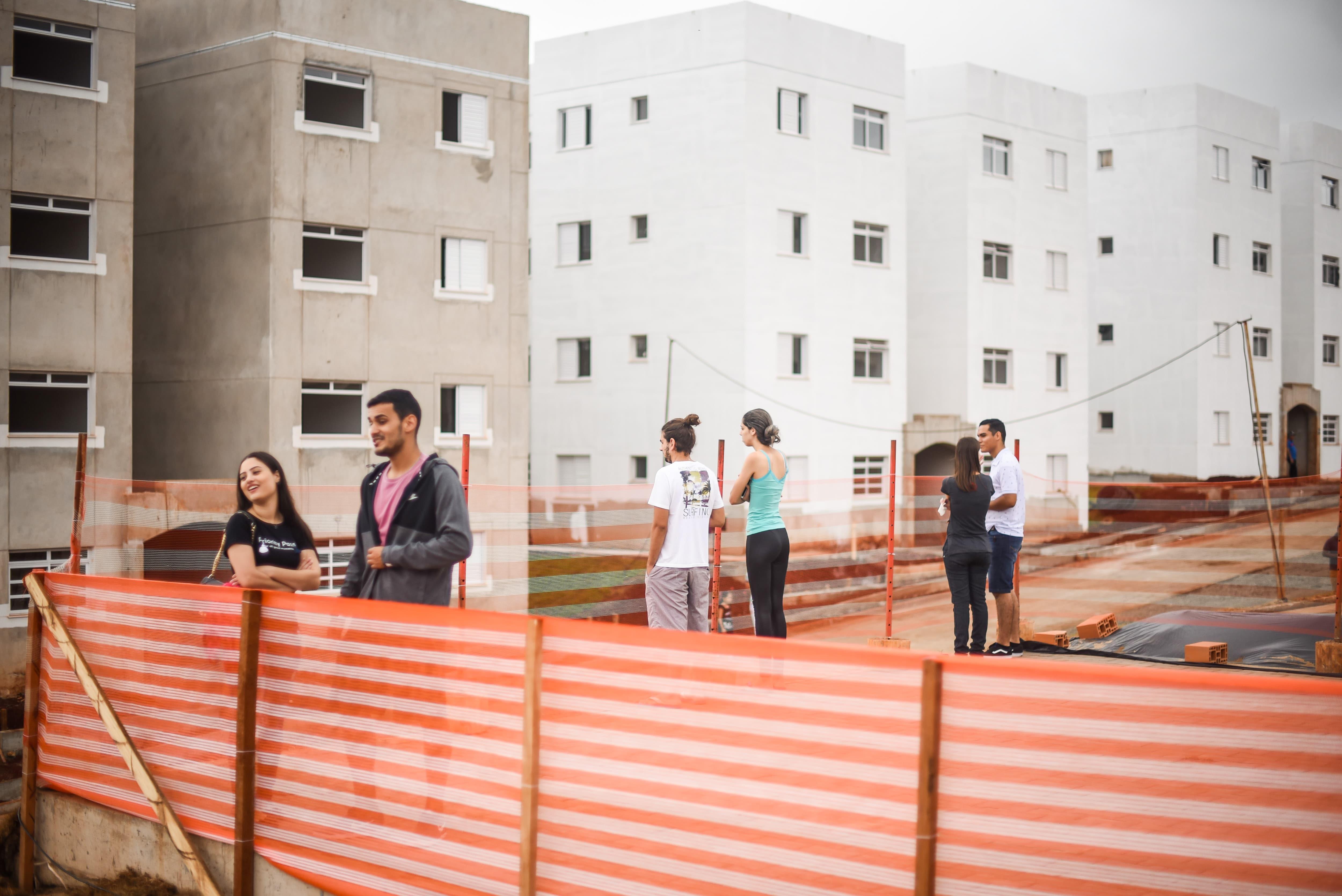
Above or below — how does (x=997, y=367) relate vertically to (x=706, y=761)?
above

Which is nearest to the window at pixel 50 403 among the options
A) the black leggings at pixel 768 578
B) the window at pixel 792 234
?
the window at pixel 792 234

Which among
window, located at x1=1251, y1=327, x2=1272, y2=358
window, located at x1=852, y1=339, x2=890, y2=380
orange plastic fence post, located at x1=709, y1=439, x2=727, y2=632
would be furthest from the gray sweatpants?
window, located at x1=1251, y1=327, x2=1272, y2=358

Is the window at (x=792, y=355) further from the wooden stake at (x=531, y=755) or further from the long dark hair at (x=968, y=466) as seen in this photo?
the wooden stake at (x=531, y=755)

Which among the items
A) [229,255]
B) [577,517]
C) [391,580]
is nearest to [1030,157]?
[577,517]

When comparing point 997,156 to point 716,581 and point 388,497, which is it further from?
point 388,497

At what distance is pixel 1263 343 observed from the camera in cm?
4822

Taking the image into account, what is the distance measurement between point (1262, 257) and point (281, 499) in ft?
163

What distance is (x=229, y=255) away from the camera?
81.5 feet

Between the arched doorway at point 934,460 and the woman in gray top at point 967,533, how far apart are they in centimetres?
2663

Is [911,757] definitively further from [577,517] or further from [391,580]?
[577,517]

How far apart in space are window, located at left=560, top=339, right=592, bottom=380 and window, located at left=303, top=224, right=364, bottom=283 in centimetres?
906

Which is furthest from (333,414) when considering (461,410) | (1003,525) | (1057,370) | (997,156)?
(1057,370)

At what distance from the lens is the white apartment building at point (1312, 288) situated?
51719mm

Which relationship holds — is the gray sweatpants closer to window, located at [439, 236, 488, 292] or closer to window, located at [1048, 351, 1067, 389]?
window, located at [439, 236, 488, 292]
